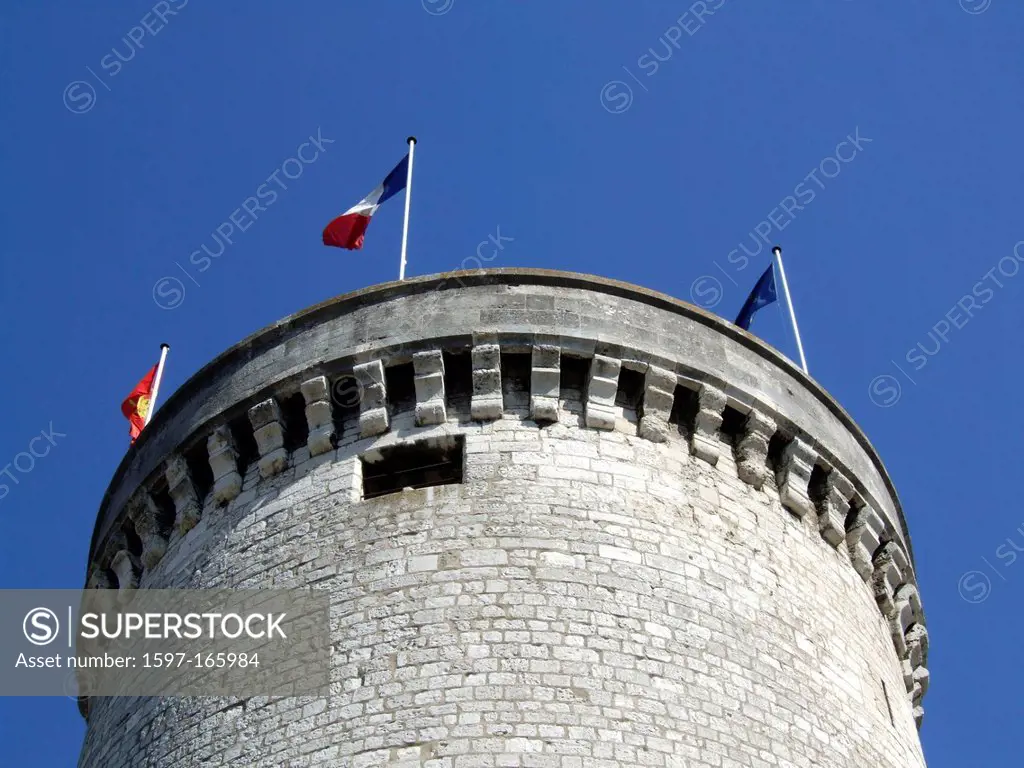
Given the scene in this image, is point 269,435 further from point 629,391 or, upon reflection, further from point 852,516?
point 852,516

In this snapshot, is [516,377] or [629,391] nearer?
[516,377]

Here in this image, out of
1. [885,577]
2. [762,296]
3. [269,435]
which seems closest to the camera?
[269,435]

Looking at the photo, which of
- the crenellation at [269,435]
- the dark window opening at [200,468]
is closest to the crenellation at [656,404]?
the crenellation at [269,435]

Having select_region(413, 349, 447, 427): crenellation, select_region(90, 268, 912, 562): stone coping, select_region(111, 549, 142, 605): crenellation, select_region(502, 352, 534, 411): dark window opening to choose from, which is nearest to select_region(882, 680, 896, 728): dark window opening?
select_region(90, 268, 912, 562): stone coping

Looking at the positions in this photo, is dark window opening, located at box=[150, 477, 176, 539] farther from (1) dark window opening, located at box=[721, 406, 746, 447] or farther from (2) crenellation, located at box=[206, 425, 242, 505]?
(1) dark window opening, located at box=[721, 406, 746, 447]

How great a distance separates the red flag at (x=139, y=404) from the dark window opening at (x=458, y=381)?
16.4 ft

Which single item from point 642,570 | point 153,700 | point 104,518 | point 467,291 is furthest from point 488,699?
point 104,518

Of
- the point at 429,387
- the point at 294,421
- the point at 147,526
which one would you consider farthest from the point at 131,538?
the point at 429,387

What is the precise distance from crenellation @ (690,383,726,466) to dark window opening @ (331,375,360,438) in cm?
258

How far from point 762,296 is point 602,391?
500cm

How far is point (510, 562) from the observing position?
10.9 m

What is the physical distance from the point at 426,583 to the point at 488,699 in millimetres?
1095

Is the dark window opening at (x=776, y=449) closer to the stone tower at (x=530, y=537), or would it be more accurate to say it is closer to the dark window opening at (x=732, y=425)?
the stone tower at (x=530, y=537)

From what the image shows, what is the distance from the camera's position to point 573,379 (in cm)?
1235
